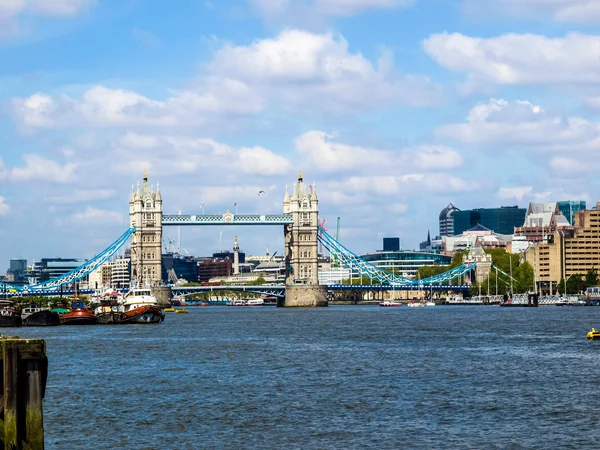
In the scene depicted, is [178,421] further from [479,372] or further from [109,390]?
[479,372]

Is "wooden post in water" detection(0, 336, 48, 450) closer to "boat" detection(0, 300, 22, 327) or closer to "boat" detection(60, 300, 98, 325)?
"boat" detection(0, 300, 22, 327)

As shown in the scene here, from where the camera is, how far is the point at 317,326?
4112 inches

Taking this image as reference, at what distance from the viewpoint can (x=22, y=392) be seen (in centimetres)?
2616

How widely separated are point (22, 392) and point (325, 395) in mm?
18484

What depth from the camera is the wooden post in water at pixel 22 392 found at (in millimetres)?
25672

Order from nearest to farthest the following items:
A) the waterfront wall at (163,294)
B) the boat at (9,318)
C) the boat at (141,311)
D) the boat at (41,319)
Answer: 1. the boat at (9,318)
2. the boat at (41,319)
3. the boat at (141,311)
4. the waterfront wall at (163,294)

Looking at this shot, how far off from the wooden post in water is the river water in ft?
20.7

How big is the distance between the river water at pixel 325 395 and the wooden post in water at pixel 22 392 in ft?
20.7

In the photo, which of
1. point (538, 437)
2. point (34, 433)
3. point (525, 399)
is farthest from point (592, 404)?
point (34, 433)

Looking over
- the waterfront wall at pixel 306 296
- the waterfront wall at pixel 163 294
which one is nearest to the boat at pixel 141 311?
→ the waterfront wall at pixel 163 294

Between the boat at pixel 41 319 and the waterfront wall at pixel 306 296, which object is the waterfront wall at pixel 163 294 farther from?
the boat at pixel 41 319

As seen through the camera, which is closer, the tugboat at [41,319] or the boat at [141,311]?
the tugboat at [41,319]

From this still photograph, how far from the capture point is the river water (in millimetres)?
34125

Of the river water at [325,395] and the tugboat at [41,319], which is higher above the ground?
the tugboat at [41,319]
